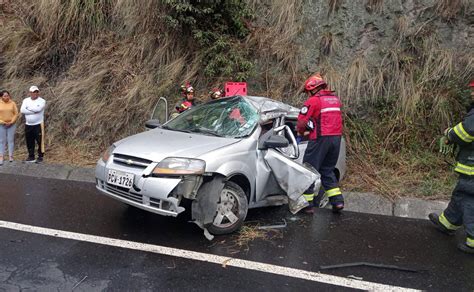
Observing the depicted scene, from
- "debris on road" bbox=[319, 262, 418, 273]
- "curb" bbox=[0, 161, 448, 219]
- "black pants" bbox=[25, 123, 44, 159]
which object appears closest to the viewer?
"debris on road" bbox=[319, 262, 418, 273]

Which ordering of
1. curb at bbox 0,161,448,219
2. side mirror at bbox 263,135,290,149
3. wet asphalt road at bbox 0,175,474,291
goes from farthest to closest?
curb at bbox 0,161,448,219
side mirror at bbox 263,135,290,149
wet asphalt road at bbox 0,175,474,291

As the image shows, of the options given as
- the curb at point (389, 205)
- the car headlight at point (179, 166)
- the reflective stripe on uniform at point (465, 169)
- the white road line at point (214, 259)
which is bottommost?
the curb at point (389, 205)

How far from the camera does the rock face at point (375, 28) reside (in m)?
7.79

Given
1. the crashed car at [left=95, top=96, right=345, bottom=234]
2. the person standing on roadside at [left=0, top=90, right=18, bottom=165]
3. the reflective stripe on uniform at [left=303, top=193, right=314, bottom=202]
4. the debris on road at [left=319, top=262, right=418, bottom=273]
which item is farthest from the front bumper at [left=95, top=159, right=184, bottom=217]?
the person standing on roadside at [left=0, top=90, right=18, bottom=165]

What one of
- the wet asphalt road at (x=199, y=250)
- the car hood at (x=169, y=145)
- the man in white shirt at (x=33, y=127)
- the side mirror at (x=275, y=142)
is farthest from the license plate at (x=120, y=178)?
the man in white shirt at (x=33, y=127)

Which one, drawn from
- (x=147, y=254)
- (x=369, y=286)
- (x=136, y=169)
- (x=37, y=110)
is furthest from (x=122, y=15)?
(x=369, y=286)

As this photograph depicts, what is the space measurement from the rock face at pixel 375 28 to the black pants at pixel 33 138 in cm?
530

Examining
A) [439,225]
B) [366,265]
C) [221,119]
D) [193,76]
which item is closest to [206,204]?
[221,119]

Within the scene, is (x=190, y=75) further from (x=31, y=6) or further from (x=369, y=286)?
(x=369, y=286)

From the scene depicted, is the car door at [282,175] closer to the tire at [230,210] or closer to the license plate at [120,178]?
the tire at [230,210]

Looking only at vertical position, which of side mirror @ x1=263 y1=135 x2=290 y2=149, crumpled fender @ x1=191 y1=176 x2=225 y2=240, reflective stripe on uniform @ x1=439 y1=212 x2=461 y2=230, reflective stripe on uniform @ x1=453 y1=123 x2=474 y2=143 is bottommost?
reflective stripe on uniform @ x1=439 y1=212 x2=461 y2=230

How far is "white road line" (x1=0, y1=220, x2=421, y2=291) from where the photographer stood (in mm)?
3531

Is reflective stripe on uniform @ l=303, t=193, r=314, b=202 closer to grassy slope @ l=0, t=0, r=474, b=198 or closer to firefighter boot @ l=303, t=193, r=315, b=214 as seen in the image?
firefighter boot @ l=303, t=193, r=315, b=214

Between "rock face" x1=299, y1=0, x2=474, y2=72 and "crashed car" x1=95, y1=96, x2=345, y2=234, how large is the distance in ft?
11.2
